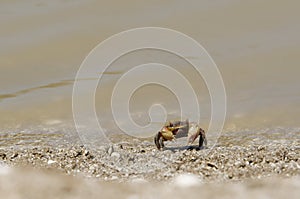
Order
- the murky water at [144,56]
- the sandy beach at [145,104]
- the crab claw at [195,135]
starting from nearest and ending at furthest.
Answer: the sandy beach at [145,104] → the crab claw at [195,135] → the murky water at [144,56]

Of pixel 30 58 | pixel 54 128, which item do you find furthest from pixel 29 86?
pixel 54 128

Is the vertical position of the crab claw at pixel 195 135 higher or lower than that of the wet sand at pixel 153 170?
higher

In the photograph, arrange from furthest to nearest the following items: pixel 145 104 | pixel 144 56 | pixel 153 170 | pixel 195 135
Answer: pixel 144 56 → pixel 145 104 → pixel 195 135 → pixel 153 170

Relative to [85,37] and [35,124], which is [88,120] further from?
[85,37]

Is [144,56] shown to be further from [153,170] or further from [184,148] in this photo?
[153,170]

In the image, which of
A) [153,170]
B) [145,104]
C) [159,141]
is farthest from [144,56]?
[153,170]

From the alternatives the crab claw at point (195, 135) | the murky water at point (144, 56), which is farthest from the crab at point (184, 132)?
the murky water at point (144, 56)

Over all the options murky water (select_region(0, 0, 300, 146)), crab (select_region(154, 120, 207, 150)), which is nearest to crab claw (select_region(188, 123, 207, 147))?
crab (select_region(154, 120, 207, 150))

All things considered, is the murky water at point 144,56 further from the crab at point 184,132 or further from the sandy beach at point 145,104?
the crab at point 184,132

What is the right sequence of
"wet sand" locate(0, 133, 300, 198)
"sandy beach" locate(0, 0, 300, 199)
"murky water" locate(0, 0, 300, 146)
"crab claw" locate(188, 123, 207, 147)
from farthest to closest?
"murky water" locate(0, 0, 300, 146), "crab claw" locate(188, 123, 207, 147), "sandy beach" locate(0, 0, 300, 199), "wet sand" locate(0, 133, 300, 198)

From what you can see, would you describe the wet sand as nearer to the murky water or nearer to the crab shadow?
the crab shadow
